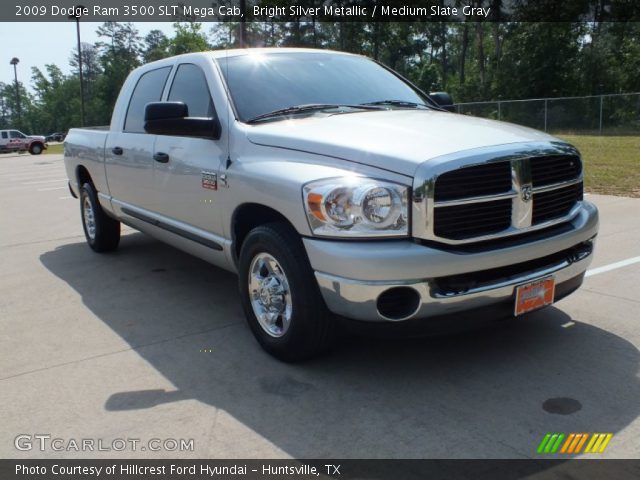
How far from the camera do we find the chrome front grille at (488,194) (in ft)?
10.2

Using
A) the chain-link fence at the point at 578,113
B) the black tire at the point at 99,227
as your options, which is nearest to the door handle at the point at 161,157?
the black tire at the point at 99,227

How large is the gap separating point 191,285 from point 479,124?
3007 millimetres

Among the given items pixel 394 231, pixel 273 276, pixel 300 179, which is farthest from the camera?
pixel 273 276

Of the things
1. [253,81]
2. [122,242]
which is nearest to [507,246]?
[253,81]

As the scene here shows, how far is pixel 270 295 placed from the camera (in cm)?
373

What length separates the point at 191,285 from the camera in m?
5.65

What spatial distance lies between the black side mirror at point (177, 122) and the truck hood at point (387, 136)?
0.34m

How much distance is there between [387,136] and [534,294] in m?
1.20

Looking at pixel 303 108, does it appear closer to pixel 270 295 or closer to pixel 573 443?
pixel 270 295

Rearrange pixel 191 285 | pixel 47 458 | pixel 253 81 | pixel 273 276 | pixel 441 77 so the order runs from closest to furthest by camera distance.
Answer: pixel 47 458, pixel 273 276, pixel 253 81, pixel 191 285, pixel 441 77

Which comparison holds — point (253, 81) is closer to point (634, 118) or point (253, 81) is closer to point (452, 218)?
point (452, 218)

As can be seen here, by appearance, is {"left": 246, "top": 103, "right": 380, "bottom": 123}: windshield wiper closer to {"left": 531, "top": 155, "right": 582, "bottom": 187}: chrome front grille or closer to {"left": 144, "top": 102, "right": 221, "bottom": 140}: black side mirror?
{"left": 144, "top": 102, "right": 221, "bottom": 140}: black side mirror

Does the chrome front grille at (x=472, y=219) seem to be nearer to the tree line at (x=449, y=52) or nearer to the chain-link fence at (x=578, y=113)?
the tree line at (x=449, y=52)

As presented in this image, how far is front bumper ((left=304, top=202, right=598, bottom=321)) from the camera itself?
308 cm
